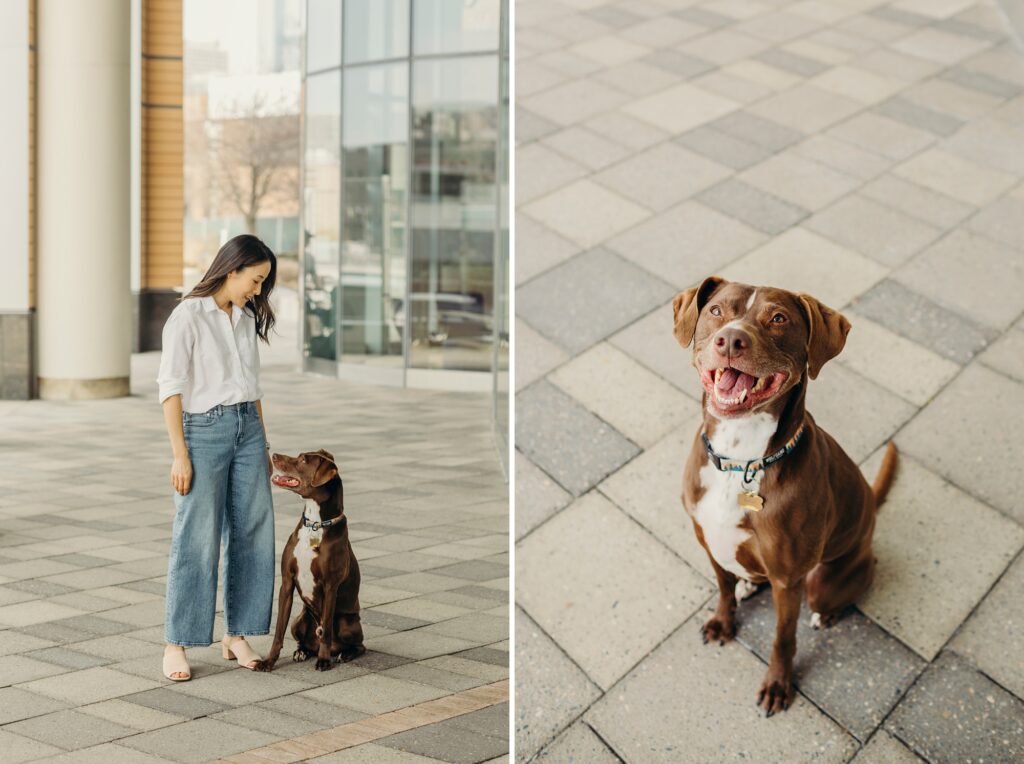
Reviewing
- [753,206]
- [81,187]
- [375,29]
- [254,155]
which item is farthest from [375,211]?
[753,206]

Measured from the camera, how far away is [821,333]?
2.13m

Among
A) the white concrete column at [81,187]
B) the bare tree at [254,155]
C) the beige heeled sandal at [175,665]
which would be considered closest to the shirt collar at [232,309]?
the beige heeled sandal at [175,665]

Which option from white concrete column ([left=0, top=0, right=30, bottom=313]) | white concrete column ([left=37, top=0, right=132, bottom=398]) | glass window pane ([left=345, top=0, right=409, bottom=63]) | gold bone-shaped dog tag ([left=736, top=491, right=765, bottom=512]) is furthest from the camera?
glass window pane ([left=345, top=0, right=409, bottom=63])

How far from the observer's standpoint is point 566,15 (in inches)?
117

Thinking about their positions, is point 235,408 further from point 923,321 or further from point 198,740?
point 923,321

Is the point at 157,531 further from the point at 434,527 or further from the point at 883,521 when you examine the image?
the point at 883,521

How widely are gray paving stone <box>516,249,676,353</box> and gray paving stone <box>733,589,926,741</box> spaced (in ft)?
2.46

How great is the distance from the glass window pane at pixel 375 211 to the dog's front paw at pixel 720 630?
11427 mm

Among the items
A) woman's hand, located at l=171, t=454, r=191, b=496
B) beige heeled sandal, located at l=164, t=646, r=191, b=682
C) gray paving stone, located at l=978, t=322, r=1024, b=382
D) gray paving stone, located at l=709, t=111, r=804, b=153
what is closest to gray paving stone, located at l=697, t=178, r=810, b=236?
gray paving stone, located at l=709, t=111, r=804, b=153

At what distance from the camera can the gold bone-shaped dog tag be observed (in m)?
2.18

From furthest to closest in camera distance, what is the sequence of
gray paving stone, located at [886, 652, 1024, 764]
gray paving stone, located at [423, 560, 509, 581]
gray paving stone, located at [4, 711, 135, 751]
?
gray paving stone, located at [423, 560, 509, 581] → gray paving stone, located at [4, 711, 135, 751] → gray paving stone, located at [886, 652, 1024, 764]

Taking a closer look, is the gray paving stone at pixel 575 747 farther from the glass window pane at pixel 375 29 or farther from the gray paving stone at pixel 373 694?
the glass window pane at pixel 375 29

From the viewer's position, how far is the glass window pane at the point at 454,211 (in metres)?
13.0

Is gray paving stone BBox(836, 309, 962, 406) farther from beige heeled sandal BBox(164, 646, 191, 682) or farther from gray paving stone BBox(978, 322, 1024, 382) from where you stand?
beige heeled sandal BBox(164, 646, 191, 682)
